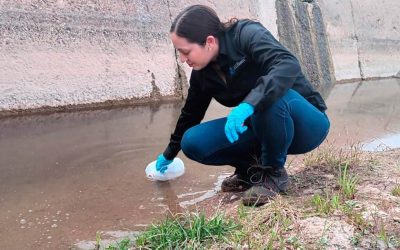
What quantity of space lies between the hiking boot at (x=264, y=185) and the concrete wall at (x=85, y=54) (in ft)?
7.19

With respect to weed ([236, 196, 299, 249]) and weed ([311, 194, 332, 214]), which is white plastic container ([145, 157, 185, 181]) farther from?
weed ([311, 194, 332, 214])

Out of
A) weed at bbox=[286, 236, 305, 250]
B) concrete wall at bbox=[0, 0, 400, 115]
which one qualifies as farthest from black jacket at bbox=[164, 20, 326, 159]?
concrete wall at bbox=[0, 0, 400, 115]

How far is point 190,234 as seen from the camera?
166cm

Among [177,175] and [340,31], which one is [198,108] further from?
[340,31]

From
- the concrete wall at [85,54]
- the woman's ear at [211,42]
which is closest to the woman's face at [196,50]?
the woman's ear at [211,42]

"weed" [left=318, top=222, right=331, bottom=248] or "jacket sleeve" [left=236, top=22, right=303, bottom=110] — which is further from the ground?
"jacket sleeve" [left=236, top=22, right=303, bottom=110]

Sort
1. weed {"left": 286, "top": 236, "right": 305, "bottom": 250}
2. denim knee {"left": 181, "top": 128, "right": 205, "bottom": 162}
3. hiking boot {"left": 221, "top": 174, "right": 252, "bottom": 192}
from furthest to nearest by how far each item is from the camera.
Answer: hiking boot {"left": 221, "top": 174, "right": 252, "bottom": 192} < denim knee {"left": 181, "top": 128, "right": 205, "bottom": 162} < weed {"left": 286, "top": 236, "right": 305, "bottom": 250}

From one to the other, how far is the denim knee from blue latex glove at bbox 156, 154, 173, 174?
29 cm

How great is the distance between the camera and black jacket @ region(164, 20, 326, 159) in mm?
1881

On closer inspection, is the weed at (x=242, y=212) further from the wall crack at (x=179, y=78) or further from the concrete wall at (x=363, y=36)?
the concrete wall at (x=363, y=36)

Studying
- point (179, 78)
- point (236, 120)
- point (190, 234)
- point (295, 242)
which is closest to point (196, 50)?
point (236, 120)

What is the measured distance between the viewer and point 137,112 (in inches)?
162

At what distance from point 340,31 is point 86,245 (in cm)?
713

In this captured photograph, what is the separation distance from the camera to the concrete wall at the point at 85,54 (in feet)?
12.0
